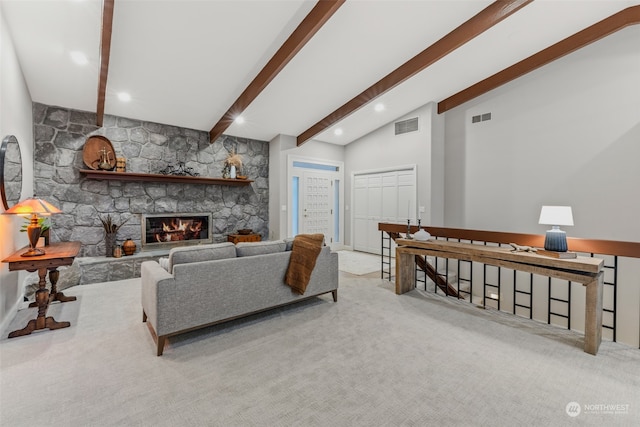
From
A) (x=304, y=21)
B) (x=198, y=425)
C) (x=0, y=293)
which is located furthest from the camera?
(x=304, y=21)

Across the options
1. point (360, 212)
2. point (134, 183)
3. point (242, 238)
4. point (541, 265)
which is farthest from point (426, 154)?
point (134, 183)

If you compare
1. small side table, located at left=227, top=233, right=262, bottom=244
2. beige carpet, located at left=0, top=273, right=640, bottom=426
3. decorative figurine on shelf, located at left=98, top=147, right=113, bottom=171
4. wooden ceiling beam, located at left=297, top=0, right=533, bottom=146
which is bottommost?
beige carpet, located at left=0, top=273, right=640, bottom=426

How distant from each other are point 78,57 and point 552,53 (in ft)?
21.1

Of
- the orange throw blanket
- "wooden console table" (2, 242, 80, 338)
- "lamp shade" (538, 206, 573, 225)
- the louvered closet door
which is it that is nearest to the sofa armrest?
"wooden console table" (2, 242, 80, 338)

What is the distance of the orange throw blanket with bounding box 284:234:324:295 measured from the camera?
10.1 ft

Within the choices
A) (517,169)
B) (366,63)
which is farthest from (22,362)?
(517,169)

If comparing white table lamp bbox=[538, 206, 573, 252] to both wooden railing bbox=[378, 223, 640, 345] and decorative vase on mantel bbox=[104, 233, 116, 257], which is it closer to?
wooden railing bbox=[378, 223, 640, 345]

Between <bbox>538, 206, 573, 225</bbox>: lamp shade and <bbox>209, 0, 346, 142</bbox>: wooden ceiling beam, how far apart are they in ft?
9.65

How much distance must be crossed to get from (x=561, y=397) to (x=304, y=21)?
3918mm

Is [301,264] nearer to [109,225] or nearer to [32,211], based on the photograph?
[32,211]

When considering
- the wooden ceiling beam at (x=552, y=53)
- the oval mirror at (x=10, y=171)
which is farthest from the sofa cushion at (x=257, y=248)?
the wooden ceiling beam at (x=552, y=53)

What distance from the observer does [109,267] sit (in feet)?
14.5

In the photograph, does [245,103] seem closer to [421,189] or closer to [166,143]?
[166,143]

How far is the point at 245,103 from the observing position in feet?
14.5
